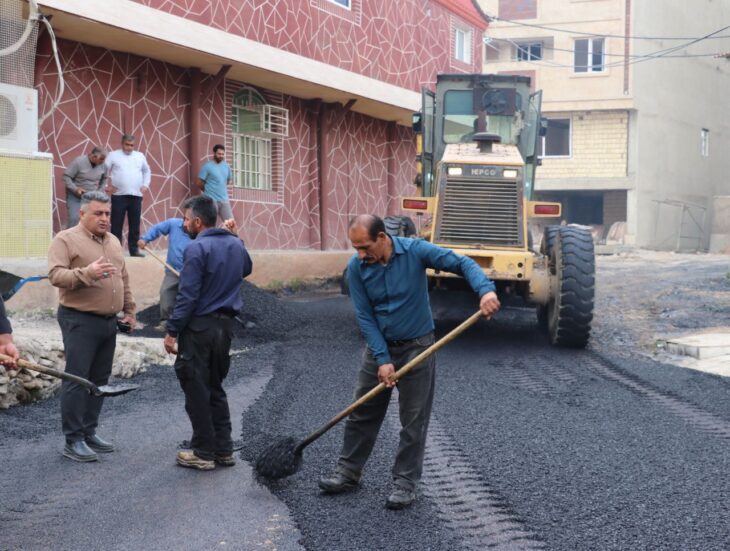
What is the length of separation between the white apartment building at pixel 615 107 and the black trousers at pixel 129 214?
70.0ft

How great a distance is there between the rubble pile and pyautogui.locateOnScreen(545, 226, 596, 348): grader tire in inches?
164

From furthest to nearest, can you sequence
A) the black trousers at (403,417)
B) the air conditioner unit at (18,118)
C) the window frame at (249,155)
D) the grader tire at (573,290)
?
the window frame at (249,155) < the air conditioner unit at (18,118) < the grader tire at (573,290) < the black trousers at (403,417)

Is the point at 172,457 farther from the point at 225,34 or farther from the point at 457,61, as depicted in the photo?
the point at 457,61

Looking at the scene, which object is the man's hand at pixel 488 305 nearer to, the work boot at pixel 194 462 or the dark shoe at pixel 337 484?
the dark shoe at pixel 337 484

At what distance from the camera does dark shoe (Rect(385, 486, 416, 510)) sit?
4.85 metres

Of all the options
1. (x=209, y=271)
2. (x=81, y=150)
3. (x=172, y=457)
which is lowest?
(x=172, y=457)

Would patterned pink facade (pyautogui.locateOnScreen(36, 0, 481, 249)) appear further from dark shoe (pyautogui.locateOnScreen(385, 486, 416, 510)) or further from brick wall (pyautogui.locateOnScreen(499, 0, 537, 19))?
brick wall (pyautogui.locateOnScreen(499, 0, 537, 19))

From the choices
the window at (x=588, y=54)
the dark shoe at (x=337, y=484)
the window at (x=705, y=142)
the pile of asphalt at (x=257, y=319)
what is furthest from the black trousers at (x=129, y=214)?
the window at (x=705, y=142)

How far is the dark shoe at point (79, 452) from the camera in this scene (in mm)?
5785

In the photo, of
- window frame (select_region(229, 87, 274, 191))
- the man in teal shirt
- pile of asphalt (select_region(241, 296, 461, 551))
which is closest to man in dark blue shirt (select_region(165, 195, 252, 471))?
pile of asphalt (select_region(241, 296, 461, 551))

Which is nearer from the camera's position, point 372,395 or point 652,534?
point 652,534

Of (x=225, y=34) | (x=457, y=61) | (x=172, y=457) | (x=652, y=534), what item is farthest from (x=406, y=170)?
(x=652, y=534)

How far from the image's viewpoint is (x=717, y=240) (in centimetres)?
3300

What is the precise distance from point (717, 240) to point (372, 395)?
100ft
